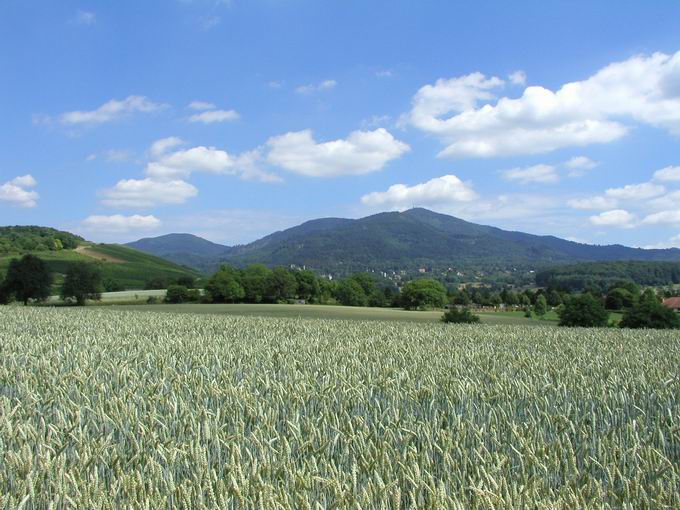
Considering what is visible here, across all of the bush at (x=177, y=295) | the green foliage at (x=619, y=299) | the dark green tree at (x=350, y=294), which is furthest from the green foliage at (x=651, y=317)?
the bush at (x=177, y=295)

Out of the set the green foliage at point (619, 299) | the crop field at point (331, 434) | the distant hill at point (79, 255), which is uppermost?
the distant hill at point (79, 255)

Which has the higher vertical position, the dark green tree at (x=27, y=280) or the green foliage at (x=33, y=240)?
the green foliage at (x=33, y=240)

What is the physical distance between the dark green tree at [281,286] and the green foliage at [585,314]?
39.7 meters

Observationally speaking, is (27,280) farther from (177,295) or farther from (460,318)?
(460,318)

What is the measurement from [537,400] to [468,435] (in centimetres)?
140

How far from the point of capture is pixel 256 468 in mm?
3506

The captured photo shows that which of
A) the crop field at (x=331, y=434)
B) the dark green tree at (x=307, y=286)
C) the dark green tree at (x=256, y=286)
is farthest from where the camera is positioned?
the dark green tree at (x=307, y=286)

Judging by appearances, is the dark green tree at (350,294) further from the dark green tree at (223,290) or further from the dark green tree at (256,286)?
the dark green tree at (223,290)

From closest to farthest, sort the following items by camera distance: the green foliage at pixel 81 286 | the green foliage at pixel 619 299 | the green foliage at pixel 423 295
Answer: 1. the green foliage at pixel 81 286
2. the green foliage at pixel 423 295
3. the green foliage at pixel 619 299

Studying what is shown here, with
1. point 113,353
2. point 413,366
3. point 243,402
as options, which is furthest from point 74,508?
point 113,353

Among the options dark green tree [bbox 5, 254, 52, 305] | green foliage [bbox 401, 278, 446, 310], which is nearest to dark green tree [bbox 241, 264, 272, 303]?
green foliage [bbox 401, 278, 446, 310]

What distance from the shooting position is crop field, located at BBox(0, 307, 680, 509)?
340cm

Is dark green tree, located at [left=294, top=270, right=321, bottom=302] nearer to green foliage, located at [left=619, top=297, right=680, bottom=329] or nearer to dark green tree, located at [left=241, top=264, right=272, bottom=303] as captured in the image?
dark green tree, located at [left=241, top=264, right=272, bottom=303]

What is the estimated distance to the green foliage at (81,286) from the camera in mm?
66812
